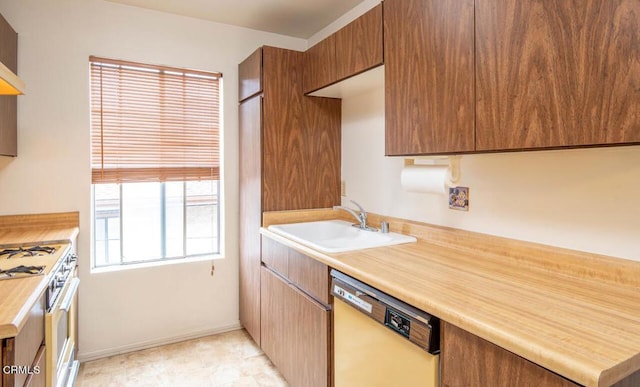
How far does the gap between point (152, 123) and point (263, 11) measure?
1145 mm

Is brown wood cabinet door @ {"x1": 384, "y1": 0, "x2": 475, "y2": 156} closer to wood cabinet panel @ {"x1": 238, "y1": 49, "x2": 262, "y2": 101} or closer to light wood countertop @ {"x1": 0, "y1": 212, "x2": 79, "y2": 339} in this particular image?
wood cabinet panel @ {"x1": 238, "y1": 49, "x2": 262, "y2": 101}

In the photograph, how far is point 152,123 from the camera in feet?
8.68

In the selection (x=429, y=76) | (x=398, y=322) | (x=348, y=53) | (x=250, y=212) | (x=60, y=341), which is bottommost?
(x=60, y=341)

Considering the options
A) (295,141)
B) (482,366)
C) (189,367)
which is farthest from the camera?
(295,141)

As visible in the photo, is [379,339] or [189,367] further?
[189,367]

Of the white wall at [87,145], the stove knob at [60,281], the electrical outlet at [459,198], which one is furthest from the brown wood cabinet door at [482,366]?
the white wall at [87,145]

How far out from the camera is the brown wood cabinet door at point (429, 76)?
52.2 inches

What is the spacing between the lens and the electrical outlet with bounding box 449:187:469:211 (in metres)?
1.74

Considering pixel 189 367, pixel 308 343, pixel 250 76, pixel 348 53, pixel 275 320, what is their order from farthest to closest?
pixel 250 76 < pixel 189 367 < pixel 275 320 < pixel 348 53 < pixel 308 343

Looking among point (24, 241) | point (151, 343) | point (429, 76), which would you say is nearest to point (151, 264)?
point (151, 343)

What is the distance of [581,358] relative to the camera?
74 centimetres

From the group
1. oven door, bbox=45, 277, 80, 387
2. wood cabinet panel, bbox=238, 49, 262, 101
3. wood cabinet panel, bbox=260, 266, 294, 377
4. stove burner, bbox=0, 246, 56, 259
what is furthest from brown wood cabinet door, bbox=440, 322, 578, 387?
wood cabinet panel, bbox=238, 49, 262, 101

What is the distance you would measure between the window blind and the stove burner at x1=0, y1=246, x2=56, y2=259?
0.82m

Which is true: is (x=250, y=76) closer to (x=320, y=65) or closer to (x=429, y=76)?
(x=320, y=65)
